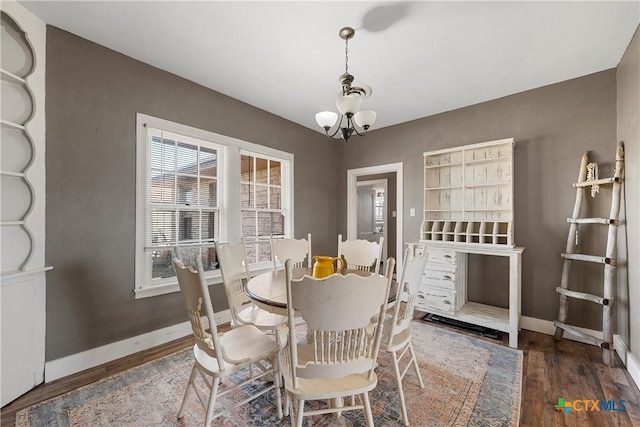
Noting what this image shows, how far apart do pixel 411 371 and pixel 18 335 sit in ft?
9.37

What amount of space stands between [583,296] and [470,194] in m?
1.42

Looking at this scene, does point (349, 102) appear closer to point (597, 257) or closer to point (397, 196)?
point (397, 196)

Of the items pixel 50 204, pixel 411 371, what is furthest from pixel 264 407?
pixel 50 204

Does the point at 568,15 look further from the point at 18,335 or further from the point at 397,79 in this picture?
the point at 18,335

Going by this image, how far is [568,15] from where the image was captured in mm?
1924

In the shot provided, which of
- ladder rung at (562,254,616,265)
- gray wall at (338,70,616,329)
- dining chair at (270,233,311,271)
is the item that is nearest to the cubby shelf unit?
gray wall at (338,70,616,329)

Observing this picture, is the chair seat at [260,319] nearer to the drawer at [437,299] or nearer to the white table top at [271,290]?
the white table top at [271,290]

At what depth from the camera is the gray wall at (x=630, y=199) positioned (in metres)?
2.09

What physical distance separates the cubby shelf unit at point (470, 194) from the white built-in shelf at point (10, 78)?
12.5 feet

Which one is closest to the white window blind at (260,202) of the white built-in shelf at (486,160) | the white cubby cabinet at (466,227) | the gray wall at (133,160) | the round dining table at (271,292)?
the gray wall at (133,160)

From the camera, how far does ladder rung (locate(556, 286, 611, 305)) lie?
2.35 meters

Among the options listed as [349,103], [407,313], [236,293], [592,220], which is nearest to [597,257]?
[592,220]

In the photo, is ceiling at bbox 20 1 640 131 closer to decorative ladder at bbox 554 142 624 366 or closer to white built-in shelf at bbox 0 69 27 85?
white built-in shelf at bbox 0 69 27 85

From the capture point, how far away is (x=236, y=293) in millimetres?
2287
